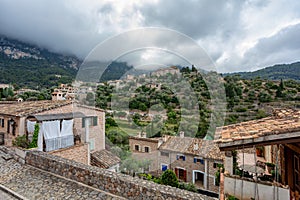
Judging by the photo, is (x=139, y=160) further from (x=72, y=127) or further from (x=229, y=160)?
(x=229, y=160)

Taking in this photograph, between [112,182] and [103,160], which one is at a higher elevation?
[112,182]

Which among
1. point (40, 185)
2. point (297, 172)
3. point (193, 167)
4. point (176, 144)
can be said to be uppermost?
point (297, 172)

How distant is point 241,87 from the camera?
20109 millimetres

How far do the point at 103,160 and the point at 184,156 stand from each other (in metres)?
5.88

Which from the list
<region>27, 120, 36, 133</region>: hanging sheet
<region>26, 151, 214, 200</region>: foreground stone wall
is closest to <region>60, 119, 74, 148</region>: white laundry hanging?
<region>27, 120, 36, 133</region>: hanging sheet

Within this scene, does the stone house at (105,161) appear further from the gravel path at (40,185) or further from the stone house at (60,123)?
the gravel path at (40,185)

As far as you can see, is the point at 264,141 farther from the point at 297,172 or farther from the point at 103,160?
the point at 103,160

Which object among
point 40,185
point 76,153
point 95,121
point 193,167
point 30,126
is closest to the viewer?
point 40,185

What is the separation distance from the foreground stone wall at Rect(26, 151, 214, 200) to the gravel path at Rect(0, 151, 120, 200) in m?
0.11

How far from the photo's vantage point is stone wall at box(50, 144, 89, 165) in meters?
7.09

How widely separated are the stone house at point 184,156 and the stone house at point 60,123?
8.89 feet

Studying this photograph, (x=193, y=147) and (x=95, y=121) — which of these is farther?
(x=193, y=147)

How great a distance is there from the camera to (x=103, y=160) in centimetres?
809

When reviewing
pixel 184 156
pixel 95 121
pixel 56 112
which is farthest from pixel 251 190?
pixel 184 156
